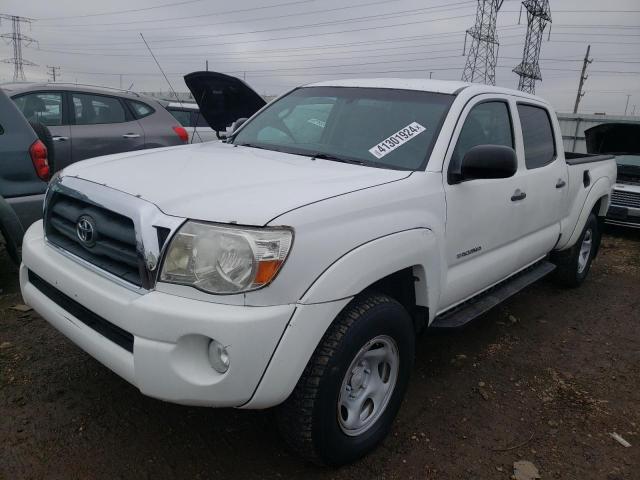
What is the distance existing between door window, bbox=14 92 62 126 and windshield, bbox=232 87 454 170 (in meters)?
3.44

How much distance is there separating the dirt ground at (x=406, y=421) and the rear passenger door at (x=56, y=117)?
256cm

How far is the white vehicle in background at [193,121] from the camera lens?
327 inches

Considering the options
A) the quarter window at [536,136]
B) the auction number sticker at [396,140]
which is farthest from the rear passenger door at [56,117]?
the quarter window at [536,136]

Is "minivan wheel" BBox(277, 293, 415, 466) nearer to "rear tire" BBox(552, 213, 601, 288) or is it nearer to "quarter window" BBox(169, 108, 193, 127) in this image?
"rear tire" BBox(552, 213, 601, 288)

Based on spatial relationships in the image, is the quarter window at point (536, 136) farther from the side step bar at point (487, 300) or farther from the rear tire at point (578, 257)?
the rear tire at point (578, 257)

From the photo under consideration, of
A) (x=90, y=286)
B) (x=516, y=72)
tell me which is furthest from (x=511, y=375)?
(x=516, y=72)

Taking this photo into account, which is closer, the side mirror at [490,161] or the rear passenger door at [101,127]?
the side mirror at [490,161]

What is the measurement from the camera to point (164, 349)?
77.2 inches

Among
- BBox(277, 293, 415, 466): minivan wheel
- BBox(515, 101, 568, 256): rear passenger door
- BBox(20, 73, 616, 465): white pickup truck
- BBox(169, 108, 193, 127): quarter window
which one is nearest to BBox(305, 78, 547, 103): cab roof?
BBox(20, 73, 616, 465): white pickup truck

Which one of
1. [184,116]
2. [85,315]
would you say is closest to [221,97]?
[85,315]

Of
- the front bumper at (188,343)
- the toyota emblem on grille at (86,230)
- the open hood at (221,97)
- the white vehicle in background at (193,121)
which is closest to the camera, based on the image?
the front bumper at (188,343)

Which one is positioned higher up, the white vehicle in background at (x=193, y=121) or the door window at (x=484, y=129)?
the door window at (x=484, y=129)

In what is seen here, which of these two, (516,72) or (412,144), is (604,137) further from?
(516,72)

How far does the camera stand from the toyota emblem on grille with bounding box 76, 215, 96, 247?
2308 mm
